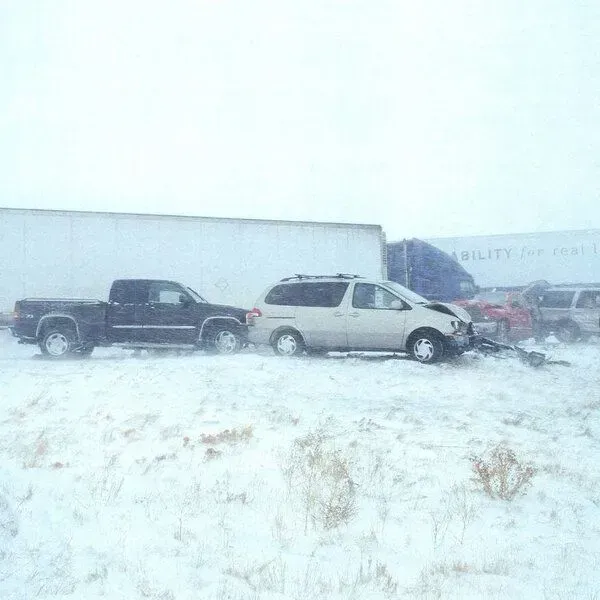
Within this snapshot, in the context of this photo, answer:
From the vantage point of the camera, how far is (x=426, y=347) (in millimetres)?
11844

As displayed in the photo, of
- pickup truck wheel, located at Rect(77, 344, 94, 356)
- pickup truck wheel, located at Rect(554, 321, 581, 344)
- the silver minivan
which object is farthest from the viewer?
pickup truck wheel, located at Rect(554, 321, 581, 344)

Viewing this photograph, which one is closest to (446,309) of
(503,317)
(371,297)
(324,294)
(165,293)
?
(371,297)

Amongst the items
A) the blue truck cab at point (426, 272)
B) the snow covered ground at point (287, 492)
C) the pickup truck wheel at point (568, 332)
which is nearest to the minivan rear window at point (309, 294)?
the snow covered ground at point (287, 492)

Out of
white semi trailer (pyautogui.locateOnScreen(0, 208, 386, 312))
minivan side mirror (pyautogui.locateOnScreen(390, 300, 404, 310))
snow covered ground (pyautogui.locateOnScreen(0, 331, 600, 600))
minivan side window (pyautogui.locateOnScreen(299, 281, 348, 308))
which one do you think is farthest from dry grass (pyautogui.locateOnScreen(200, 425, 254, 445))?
white semi trailer (pyautogui.locateOnScreen(0, 208, 386, 312))

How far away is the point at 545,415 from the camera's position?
7.89 meters

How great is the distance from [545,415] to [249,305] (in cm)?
799

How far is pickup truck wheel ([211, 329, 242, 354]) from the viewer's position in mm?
13312

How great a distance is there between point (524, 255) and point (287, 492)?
52.4ft

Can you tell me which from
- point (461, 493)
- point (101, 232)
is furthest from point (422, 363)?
point (101, 232)

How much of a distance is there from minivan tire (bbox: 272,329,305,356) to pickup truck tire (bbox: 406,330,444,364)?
2.09m

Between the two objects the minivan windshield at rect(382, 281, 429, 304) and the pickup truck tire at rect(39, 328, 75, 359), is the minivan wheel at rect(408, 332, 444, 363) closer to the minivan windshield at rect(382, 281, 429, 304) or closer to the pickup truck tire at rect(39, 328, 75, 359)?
the minivan windshield at rect(382, 281, 429, 304)

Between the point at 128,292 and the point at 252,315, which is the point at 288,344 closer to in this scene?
the point at 252,315

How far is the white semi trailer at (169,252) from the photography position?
13.6m

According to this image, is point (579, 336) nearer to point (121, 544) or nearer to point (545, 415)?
point (545, 415)
